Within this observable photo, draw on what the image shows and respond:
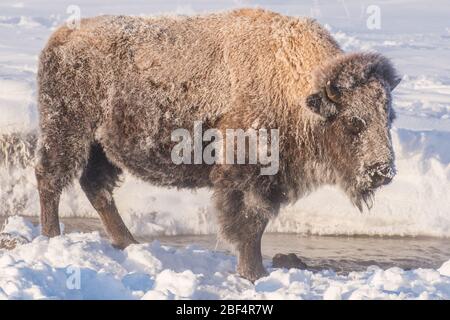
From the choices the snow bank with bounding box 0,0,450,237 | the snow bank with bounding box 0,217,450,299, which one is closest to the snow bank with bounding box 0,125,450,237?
the snow bank with bounding box 0,0,450,237

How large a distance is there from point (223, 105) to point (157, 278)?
161cm

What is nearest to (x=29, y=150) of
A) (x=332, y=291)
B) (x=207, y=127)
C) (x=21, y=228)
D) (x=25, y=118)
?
(x=25, y=118)

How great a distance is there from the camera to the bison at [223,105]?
18.7 ft

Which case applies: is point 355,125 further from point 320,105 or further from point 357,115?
point 320,105

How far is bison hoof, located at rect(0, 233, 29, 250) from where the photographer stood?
6371 mm

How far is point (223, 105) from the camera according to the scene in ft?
19.6

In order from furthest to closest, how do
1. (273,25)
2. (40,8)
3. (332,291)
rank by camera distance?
(40,8)
(273,25)
(332,291)

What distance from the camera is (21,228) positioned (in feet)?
22.0

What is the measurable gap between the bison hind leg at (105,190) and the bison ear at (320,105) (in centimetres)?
206

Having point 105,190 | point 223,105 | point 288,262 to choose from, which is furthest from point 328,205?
point 223,105

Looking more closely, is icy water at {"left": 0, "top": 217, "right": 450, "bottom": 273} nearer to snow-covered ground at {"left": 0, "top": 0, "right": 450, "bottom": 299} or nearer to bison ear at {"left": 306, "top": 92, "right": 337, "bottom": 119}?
Result: snow-covered ground at {"left": 0, "top": 0, "right": 450, "bottom": 299}

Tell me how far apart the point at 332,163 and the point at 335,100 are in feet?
1.65

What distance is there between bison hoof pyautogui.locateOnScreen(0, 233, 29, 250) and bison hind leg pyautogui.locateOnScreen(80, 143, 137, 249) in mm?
757
